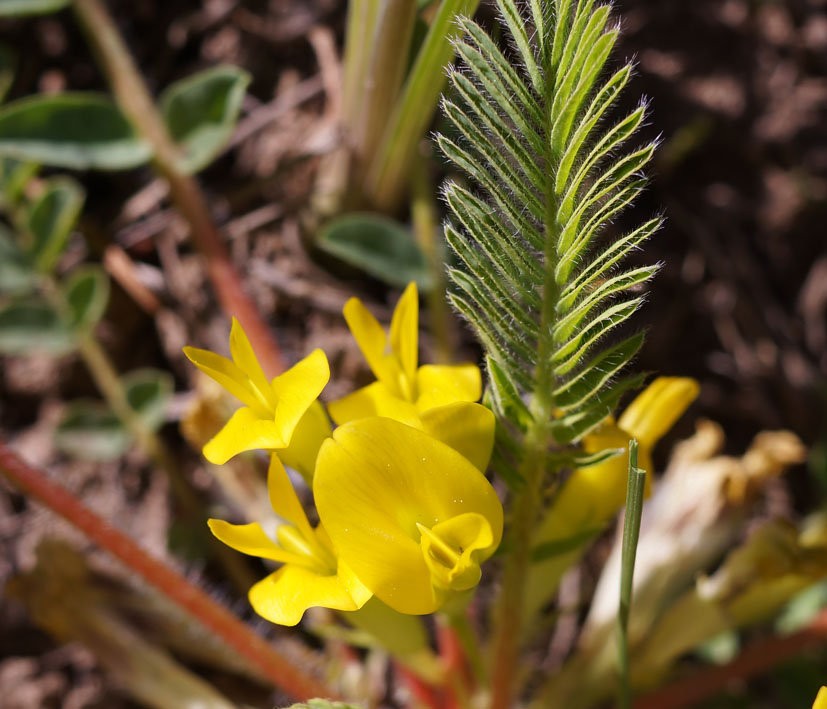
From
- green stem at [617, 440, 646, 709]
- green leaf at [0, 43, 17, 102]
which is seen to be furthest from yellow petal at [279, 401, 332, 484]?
green leaf at [0, 43, 17, 102]

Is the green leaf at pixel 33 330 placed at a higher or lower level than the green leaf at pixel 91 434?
higher

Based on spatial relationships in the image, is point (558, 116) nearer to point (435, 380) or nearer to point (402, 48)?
point (435, 380)

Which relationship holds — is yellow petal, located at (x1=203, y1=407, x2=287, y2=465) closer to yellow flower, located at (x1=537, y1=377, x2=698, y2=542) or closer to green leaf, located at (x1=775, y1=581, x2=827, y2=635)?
yellow flower, located at (x1=537, y1=377, x2=698, y2=542)

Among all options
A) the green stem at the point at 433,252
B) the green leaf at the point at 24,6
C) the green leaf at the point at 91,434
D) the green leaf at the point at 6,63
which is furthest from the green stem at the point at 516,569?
the green leaf at the point at 6,63

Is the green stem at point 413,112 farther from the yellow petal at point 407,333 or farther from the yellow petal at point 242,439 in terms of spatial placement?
the yellow petal at point 242,439

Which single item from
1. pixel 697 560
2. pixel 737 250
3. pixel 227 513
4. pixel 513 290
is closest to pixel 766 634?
pixel 697 560
